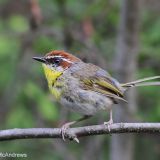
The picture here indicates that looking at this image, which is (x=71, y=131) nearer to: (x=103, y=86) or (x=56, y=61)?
(x=103, y=86)

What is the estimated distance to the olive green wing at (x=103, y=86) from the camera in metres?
5.38

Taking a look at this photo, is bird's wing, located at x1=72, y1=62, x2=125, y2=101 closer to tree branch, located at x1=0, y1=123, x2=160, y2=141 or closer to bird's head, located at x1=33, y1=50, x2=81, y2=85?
bird's head, located at x1=33, y1=50, x2=81, y2=85

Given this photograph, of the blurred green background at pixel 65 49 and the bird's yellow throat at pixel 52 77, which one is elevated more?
the blurred green background at pixel 65 49

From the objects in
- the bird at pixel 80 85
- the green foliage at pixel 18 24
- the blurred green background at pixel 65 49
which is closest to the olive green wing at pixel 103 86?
the bird at pixel 80 85

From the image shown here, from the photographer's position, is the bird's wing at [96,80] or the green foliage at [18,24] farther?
the green foliage at [18,24]

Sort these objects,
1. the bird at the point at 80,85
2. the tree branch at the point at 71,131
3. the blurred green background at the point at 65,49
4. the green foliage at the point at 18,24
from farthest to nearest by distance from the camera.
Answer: the green foliage at the point at 18,24
the blurred green background at the point at 65,49
the bird at the point at 80,85
the tree branch at the point at 71,131

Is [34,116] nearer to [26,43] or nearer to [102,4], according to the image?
[26,43]

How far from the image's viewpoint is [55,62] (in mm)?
5500

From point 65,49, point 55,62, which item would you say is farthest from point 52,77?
point 65,49

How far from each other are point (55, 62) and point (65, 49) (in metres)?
1.67

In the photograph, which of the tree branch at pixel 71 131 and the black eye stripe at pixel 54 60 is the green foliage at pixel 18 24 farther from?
the tree branch at pixel 71 131

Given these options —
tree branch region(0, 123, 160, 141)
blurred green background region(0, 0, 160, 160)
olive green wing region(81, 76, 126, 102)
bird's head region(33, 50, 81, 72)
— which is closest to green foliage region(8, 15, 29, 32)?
blurred green background region(0, 0, 160, 160)

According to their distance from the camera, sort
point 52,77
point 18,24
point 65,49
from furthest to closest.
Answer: point 18,24
point 65,49
point 52,77

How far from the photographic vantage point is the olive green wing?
5.38 m
